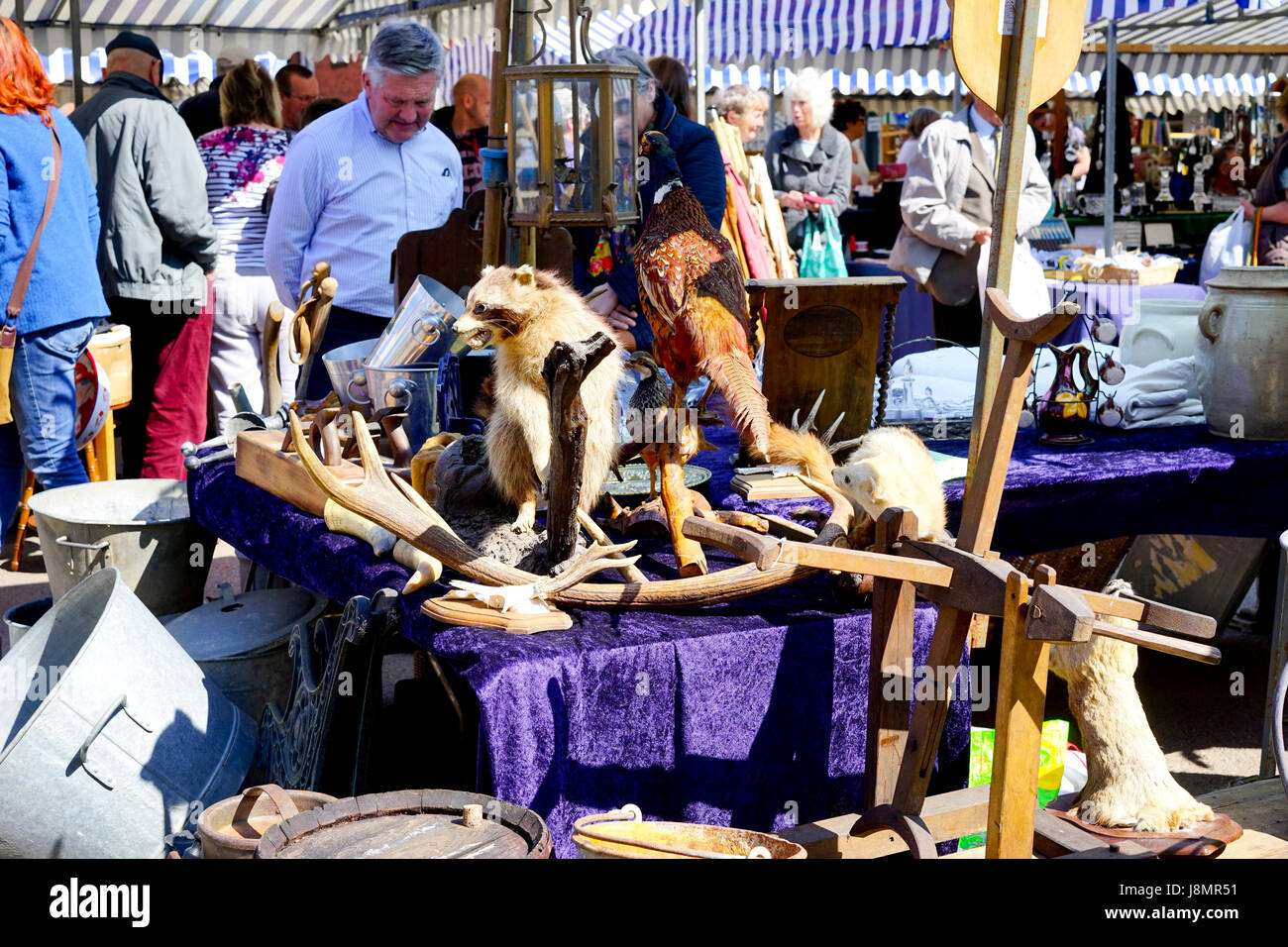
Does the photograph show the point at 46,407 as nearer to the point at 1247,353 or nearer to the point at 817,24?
the point at 1247,353

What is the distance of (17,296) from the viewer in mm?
3660

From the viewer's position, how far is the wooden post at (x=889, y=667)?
2.03 meters

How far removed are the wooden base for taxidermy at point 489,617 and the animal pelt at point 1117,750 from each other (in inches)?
35.1

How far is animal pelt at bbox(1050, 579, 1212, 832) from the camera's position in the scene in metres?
2.16

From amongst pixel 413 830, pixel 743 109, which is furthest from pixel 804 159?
pixel 413 830

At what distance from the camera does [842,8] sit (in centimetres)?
930

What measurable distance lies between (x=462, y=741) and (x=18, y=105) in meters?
2.42

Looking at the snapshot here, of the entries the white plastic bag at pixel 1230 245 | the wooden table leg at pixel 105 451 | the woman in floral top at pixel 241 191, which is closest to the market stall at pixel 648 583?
the wooden table leg at pixel 105 451

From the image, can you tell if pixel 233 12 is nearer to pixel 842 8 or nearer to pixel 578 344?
pixel 842 8

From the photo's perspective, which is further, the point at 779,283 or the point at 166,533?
the point at 166,533

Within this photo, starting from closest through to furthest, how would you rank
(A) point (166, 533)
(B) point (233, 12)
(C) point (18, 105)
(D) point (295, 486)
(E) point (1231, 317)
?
(D) point (295, 486) < (E) point (1231, 317) < (A) point (166, 533) < (C) point (18, 105) < (B) point (233, 12)

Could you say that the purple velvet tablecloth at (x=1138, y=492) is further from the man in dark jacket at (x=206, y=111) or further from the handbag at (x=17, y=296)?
the man in dark jacket at (x=206, y=111)

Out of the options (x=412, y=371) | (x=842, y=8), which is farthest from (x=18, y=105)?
(x=842, y=8)
